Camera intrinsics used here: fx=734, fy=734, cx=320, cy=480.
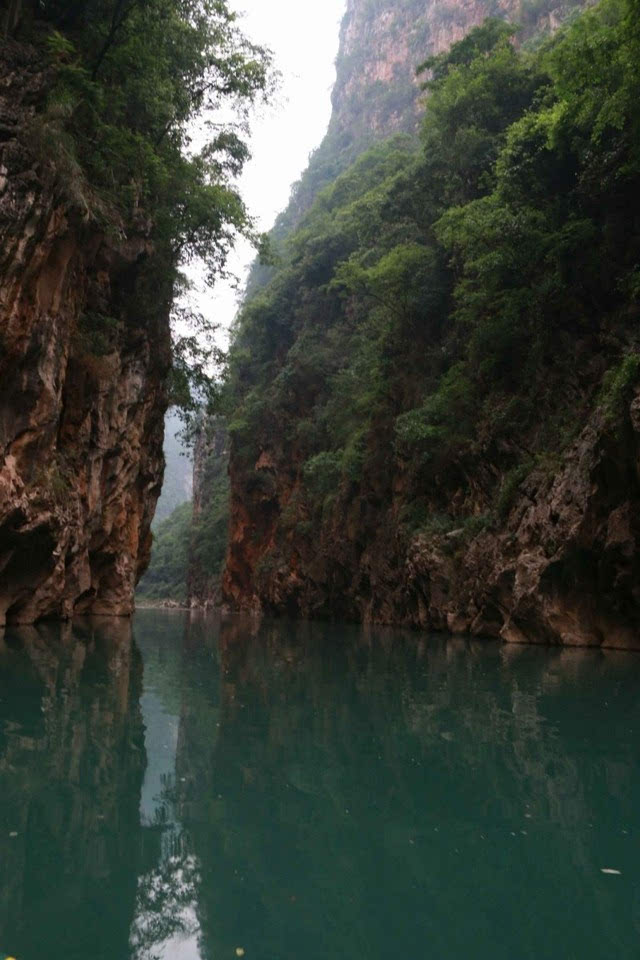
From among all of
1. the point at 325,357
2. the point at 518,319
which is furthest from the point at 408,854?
the point at 325,357

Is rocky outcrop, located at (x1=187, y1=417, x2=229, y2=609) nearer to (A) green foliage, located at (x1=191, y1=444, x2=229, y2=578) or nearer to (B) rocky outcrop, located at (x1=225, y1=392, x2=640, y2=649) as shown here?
(A) green foliage, located at (x1=191, y1=444, x2=229, y2=578)

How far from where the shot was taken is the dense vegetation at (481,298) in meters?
16.1

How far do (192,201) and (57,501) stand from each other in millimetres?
10965

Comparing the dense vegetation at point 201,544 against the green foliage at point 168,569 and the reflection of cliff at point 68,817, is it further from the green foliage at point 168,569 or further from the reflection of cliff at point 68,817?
the reflection of cliff at point 68,817

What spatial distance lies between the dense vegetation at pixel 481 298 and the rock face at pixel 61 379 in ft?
29.0

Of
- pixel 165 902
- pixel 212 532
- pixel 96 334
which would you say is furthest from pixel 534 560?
pixel 212 532

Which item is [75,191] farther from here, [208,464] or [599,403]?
[208,464]

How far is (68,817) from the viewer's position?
12.3 feet

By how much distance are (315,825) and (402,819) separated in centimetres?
49

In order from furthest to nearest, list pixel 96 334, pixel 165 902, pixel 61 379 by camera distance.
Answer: pixel 96 334, pixel 61 379, pixel 165 902

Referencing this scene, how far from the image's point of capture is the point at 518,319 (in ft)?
64.7

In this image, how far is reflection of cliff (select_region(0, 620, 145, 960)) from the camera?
8.59 ft

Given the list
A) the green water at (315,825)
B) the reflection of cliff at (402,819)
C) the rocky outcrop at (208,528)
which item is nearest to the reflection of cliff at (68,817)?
the green water at (315,825)

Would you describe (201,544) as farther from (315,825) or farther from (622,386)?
(315,825)
